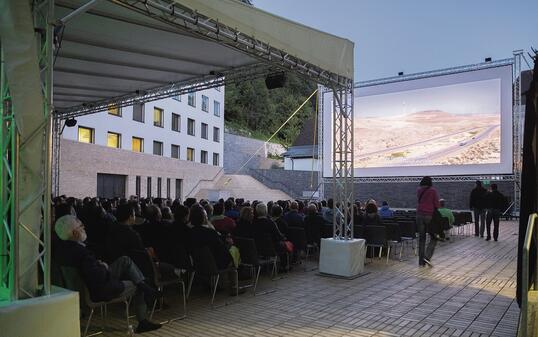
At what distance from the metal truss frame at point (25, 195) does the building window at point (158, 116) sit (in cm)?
2395

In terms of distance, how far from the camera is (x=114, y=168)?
21578 mm

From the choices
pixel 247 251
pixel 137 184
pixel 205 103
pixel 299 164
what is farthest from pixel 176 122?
pixel 247 251

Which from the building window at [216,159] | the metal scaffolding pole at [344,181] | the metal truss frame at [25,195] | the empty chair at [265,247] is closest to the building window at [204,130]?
the building window at [216,159]

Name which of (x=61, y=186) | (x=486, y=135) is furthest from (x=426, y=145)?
(x=61, y=186)

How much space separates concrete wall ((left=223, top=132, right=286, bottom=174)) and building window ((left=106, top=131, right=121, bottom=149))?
1436cm

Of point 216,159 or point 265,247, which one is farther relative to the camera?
point 216,159

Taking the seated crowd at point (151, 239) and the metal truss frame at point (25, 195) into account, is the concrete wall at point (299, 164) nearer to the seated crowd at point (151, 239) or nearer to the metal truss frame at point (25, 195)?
the seated crowd at point (151, 239)

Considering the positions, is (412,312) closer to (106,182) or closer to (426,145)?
(426,145)

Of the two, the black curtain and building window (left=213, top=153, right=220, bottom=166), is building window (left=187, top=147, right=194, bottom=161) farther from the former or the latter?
the black curtain

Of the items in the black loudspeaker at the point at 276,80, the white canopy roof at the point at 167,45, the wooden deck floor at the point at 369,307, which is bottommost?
the wooden deck floor at the point at 369,307

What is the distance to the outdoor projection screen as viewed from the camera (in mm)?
15008

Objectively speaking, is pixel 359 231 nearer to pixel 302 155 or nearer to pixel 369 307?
pixel 369 307

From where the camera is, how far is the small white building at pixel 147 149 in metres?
19.2

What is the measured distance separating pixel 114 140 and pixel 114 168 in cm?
205
